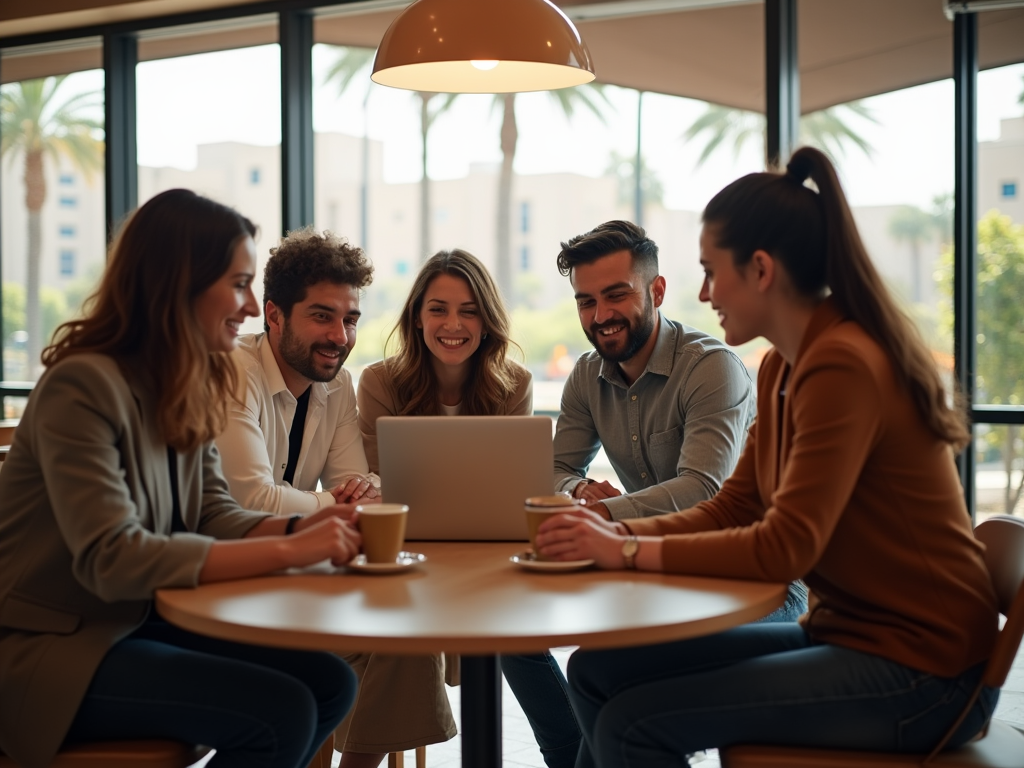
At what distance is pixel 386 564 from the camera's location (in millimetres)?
1785

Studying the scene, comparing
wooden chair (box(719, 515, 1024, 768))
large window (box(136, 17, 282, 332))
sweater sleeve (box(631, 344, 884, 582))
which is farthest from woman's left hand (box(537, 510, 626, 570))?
large window (box(136, 17, 282, 332))

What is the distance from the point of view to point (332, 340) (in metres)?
2.74

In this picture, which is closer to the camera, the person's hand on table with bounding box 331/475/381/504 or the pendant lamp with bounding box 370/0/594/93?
the pendant lamp with bounding box 370/0/594/93

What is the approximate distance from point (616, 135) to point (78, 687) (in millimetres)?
3426

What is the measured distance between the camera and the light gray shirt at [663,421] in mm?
2531

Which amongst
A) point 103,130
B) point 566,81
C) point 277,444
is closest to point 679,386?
point 566,81

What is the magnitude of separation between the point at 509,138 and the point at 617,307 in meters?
2.39

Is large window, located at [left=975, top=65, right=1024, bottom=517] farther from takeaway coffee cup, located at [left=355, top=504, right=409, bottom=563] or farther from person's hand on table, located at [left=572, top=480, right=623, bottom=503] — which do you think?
takeaway coffee cup, located at [left=355, top=504, right=409, bottom=563]

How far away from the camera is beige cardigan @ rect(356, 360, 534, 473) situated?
2955 millimetres

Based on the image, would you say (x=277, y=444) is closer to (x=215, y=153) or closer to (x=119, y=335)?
(x=119, y=335)

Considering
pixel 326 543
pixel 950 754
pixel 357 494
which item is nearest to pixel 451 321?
pixel 357 494

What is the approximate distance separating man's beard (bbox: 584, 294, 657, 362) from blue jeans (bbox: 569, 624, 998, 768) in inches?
45.8

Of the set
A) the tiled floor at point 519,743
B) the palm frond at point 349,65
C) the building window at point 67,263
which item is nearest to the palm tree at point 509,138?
the palm frond at point 349,65

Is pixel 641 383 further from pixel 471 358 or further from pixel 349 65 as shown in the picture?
pixel 349 65
